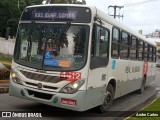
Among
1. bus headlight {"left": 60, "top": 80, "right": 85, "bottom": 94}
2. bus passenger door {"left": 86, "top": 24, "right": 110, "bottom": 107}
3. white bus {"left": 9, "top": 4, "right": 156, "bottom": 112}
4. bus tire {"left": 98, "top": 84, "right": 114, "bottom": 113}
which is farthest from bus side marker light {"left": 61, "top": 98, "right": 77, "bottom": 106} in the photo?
bus tire {"left": 98, "top": 84, "right": 114, "bottom": 113}

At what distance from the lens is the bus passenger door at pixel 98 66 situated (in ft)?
30.7

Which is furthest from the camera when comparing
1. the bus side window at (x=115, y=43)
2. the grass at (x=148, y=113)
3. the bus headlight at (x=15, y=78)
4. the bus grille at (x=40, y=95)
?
the bus side window at (x=115, y=43)

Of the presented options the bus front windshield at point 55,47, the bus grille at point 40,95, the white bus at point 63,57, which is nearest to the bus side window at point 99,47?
the white bus at point 63,57

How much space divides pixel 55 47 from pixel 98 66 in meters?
1.34

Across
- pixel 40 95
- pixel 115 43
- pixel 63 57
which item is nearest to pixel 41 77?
pixel 40 95

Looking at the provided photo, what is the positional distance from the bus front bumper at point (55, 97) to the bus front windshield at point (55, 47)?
0.62 meters

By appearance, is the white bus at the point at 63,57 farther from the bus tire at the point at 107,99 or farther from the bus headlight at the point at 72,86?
the bus tire at the point at 107,99

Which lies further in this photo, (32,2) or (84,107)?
(32,2)

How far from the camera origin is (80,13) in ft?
30.9

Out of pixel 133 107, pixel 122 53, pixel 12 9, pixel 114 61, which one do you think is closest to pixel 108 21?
pixel 114 61

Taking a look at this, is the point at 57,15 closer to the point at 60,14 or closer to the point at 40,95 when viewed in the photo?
the point at 60,14

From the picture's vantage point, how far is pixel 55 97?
907 centimetres

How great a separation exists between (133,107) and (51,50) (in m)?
5.17

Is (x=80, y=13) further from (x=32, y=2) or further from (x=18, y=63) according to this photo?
(x=32, y=2)
